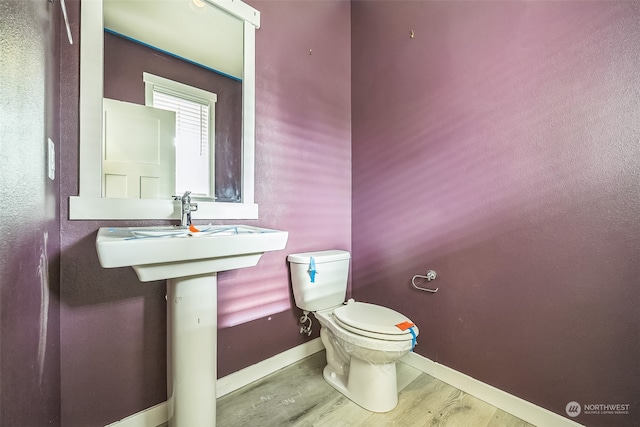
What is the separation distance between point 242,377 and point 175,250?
99 cm

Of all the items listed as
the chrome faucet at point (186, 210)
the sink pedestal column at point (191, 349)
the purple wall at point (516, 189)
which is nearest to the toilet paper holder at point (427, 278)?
the purple wall at point (516, 189)

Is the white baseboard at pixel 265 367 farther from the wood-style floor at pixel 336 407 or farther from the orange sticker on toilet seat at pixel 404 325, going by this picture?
the orange sticker on toilet seat at pixel 404 325

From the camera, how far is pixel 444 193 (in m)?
1.52

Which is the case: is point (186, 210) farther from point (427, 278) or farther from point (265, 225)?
point (427, 278)

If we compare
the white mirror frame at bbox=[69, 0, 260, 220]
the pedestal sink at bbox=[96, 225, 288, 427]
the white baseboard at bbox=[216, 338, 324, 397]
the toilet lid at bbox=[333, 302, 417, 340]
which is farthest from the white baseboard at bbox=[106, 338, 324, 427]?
the white mirror frame at bbox=[69, 0, 260, 220]

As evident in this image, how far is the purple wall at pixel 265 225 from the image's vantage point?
3.43ft

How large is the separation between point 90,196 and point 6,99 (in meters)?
0.61

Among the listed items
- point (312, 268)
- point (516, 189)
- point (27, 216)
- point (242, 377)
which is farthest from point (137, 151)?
point (516, 189)

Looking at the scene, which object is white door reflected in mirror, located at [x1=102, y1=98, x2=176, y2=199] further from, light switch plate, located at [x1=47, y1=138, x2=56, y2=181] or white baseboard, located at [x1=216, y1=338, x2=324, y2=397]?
white baseboard, located at [x1=216, y1=338, x2=324, y2=397]

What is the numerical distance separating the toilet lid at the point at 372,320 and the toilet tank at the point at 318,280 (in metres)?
0.15

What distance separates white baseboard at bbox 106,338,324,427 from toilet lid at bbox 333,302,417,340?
19.9 inches

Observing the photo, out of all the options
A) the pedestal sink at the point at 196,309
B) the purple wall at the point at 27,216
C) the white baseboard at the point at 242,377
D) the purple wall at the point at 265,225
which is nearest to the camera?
the purple wall at the point at 27,216

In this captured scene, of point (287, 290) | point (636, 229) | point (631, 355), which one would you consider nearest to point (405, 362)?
point (287, 290)

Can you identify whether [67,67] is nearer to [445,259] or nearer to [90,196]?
[90,196]
